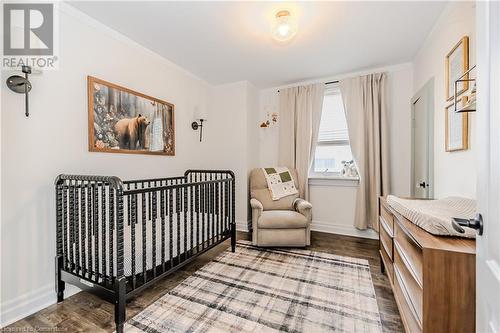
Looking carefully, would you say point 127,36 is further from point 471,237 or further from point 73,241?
point 471,237

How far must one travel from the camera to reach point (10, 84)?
151 centimetres

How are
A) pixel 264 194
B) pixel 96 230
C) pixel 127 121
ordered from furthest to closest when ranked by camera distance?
pixel 264 194 → pixel 127 121 → pixel 96 230

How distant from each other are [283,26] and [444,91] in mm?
1454

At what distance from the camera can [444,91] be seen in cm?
187

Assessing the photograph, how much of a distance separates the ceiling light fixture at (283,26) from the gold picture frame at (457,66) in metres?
1.21

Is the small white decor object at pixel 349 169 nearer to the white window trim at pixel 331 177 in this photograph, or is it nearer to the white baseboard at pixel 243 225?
the white window trim at pixel 331 177

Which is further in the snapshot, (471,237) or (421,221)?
(421,221)

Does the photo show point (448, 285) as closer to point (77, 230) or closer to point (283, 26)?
point (283, 26)

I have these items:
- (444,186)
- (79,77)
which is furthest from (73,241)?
(444,186)

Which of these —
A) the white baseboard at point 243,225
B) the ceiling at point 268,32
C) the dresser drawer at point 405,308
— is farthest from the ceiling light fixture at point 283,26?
the white baseboard at point 243,225

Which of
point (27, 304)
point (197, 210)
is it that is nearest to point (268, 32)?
point (197, 210)

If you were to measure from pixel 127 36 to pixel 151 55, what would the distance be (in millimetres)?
334

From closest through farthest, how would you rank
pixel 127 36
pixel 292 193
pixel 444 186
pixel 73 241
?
pixel 73 241 → pixel 444 186 → pixel 127 36 → pixel 292 193
